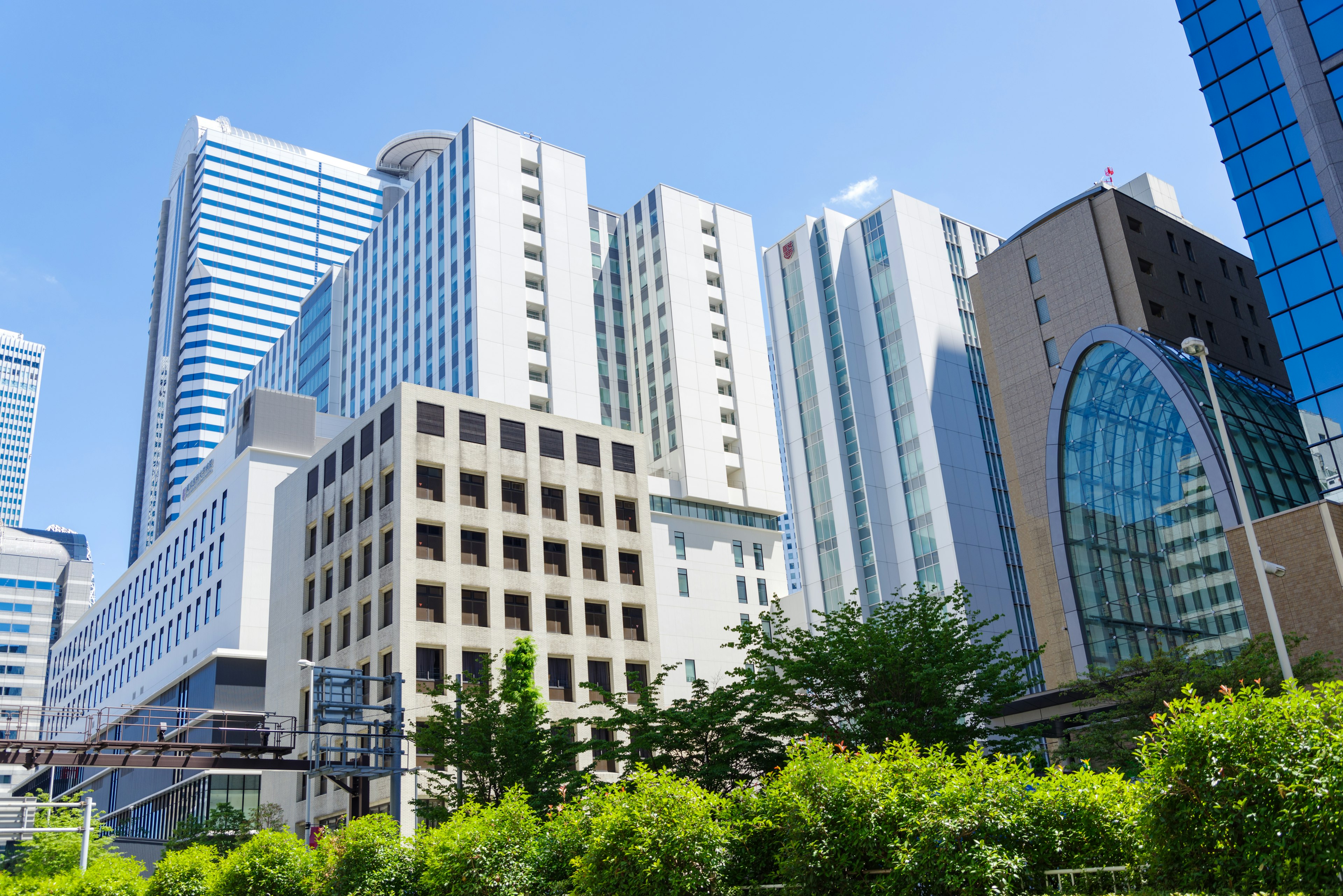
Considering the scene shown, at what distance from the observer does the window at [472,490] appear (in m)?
60.1

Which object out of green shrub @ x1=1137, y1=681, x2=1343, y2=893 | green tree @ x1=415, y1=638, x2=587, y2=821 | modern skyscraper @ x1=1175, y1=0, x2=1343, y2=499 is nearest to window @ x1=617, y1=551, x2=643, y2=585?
green tree @ x1=415, y1=638, x2=587, y2=821

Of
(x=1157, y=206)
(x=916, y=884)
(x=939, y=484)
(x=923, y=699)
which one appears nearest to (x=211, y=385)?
(x=939, y=484)

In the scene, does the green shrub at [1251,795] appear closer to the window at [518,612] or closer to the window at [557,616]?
the window at [518,612]

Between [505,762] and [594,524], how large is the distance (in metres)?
25.9

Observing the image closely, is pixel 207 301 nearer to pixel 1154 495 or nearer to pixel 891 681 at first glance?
pixel 1154 495

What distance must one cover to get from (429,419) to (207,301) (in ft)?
459

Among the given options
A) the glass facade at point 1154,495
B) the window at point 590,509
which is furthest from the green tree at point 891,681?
Answer: the window at point 590,509

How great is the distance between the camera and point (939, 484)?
96.5 metres

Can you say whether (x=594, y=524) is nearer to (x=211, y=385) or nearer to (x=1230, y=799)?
(x=1230, y=799)

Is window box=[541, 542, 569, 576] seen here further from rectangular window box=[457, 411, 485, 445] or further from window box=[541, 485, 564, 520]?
rectangular window box=[457, 411, 485, 445]

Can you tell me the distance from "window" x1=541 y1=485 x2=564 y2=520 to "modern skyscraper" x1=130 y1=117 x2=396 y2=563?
125 metres

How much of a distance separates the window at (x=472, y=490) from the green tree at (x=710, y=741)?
25976 millimetres

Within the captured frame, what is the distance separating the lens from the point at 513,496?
61.8m

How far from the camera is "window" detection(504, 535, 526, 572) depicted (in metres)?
60.2
